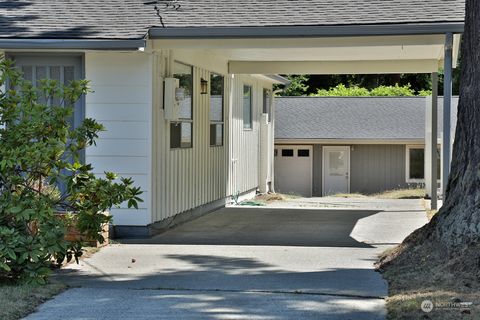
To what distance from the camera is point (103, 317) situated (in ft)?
25.0

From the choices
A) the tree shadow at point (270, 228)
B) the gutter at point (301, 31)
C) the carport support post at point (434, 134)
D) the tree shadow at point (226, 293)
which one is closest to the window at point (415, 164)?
the carport support post at point (434, 134)

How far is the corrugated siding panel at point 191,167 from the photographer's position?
13.4 m

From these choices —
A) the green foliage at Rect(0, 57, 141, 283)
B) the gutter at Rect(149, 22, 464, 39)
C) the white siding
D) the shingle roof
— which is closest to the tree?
the gutter at Rect(149, 22, 464, 39)

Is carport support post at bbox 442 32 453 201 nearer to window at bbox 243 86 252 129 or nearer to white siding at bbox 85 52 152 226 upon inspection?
white siding at bbox 85 52 152 226

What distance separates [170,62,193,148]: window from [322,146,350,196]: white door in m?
20.0

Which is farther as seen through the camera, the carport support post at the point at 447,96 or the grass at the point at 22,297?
the carport support post at the point at 447,96

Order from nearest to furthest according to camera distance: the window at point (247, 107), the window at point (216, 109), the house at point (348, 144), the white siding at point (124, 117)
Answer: the white siding at point (124, 117), the window at point (216, 109), the window at point (247, 107), the house at point (348, 144)

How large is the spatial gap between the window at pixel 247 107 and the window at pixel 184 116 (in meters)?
6.01

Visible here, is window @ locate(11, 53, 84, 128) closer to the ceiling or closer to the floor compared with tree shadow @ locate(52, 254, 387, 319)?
closer to the ceiling

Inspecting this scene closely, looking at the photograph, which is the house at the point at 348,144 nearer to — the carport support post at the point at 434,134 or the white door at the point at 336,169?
the white door at the point at 336,169

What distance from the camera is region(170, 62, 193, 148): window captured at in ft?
47.0

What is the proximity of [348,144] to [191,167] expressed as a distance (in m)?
19.6

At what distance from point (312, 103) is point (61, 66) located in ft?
76.9

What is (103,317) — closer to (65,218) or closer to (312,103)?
(65,218)
